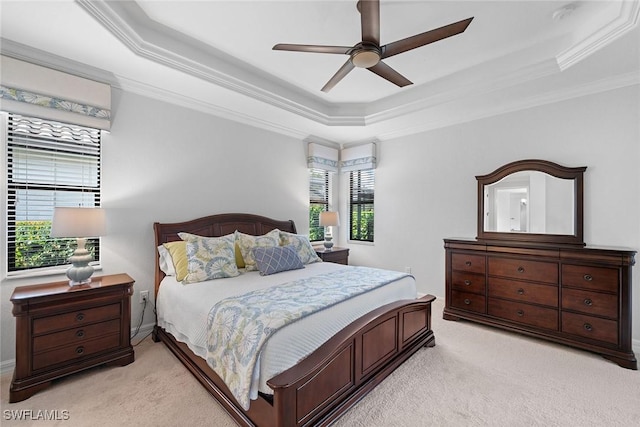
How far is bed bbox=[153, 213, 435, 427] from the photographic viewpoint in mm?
1539

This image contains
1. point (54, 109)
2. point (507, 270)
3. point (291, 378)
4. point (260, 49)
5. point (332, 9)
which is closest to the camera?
point (291, 378)

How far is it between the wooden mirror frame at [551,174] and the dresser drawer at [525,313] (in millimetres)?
743

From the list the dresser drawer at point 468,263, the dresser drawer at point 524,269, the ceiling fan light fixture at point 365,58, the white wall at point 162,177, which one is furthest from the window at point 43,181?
the dresser drawer at point 524,269

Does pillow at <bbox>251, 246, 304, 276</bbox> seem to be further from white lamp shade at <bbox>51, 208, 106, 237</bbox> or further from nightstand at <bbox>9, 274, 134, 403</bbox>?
white lamp shade at <bbox>51, 208, 106, 237</bbox>

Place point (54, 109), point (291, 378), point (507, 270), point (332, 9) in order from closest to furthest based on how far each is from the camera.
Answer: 1. point (291, 378)
2. point (332, 9)
3. point (54, 109)
4. point (507, 270)

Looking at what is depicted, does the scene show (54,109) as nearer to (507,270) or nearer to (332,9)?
(332,9)

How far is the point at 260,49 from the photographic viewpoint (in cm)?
279

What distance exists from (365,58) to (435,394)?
2.51 meters

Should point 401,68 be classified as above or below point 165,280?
above

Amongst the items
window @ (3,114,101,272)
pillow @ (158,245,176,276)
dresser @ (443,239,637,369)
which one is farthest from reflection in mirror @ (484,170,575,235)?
window @ (3,114,101,272)

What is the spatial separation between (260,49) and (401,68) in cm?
153

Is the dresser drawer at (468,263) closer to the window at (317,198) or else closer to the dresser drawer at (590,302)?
the dresser drawer at (590,302)

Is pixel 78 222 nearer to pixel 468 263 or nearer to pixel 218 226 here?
pixel 218 226

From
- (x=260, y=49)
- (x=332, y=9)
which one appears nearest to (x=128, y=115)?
(x=260, y=49)
